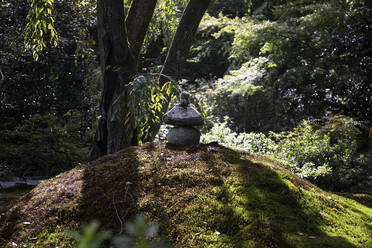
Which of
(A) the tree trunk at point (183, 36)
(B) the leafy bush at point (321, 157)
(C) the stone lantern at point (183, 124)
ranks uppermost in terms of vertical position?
(A) the tree trunk at point (183, 36)

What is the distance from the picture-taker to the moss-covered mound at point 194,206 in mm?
2607

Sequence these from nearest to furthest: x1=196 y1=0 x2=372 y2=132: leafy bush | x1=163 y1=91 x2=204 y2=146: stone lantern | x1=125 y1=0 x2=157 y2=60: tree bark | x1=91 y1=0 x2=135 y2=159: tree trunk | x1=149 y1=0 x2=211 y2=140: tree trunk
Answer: x1=163 y1=91 x2=204 y2=146: stone lantern → x1=91 y1=0 x2=135 y2=159: tree trunk → x1=125 y1=0 x2=157 y2=60: tree bark → x1=149 y1=0 x2=211 y2=140: tree trunk → x1=196 y1=0 x2=372 y2=132: leafy bush

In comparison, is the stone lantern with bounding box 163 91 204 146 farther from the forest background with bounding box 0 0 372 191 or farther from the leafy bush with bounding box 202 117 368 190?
the leafy bush with bounding box 202 117 368 190

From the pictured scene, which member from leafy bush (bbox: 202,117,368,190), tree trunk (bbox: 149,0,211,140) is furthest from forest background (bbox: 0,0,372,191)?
tree trunk (bbox: 149,0,211,140)

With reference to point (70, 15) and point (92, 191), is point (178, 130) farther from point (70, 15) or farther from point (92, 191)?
point (70, 15)

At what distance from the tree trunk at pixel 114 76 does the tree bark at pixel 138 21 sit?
0.40 meters

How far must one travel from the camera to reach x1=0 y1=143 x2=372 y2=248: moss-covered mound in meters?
2.61

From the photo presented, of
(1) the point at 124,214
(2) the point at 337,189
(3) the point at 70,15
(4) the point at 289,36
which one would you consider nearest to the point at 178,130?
(1) the point at 124,214

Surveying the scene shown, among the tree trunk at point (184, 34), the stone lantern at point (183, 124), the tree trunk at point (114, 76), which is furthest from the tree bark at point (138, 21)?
the stone lantern at point (183, 124)

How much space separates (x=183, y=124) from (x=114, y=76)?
49.0 inches

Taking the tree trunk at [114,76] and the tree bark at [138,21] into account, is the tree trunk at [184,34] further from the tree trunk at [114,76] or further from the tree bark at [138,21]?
the tree trunk at [114,76]

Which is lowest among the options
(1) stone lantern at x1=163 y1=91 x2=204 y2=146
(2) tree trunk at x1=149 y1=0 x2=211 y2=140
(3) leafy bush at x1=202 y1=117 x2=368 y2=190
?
(3) leafy bush at x1=202 y1=117 x2=368 y2=190

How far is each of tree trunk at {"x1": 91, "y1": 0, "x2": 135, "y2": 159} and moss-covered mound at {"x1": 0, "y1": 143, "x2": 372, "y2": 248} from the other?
770 millimetres

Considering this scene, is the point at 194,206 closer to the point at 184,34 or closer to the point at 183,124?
the point at 183,124
